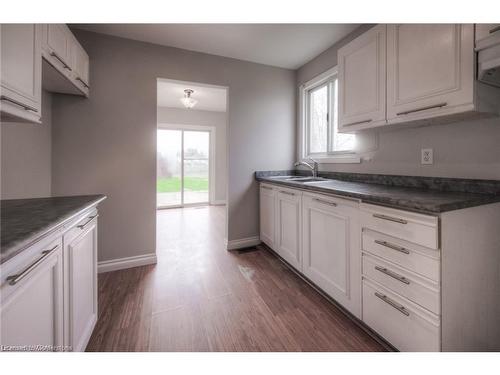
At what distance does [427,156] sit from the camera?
1602mm

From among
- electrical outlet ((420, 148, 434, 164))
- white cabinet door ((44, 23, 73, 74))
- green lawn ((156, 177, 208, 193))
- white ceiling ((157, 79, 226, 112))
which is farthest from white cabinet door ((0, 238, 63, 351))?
green lawn ((156, 177, 208, 193))

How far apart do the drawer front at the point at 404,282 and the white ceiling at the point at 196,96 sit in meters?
3.36

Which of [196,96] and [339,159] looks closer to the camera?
[339,159]

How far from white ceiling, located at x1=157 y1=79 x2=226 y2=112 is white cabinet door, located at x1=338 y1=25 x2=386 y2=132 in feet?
7.54

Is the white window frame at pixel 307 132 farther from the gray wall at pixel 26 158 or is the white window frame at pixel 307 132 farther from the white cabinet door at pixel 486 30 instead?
the gray wall at pixel 26 158

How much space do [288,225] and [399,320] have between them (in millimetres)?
1172

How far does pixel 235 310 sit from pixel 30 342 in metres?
1.17

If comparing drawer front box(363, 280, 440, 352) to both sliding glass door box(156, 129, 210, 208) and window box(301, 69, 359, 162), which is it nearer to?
window box(301, 69, 359, 162)

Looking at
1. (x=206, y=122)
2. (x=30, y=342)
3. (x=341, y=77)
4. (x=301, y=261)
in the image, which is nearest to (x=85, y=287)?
(x=30, y=342)

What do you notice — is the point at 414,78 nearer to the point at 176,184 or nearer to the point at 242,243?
the point at 242,243

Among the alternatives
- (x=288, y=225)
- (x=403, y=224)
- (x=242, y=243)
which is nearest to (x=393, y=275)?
(x=403, y=224)

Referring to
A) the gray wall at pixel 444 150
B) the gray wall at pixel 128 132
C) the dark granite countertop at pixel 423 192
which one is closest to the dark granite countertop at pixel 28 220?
the gray wall at pixel 128 132

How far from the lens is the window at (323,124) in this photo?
2.46m

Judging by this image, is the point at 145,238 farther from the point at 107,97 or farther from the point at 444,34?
the point at 444,34
